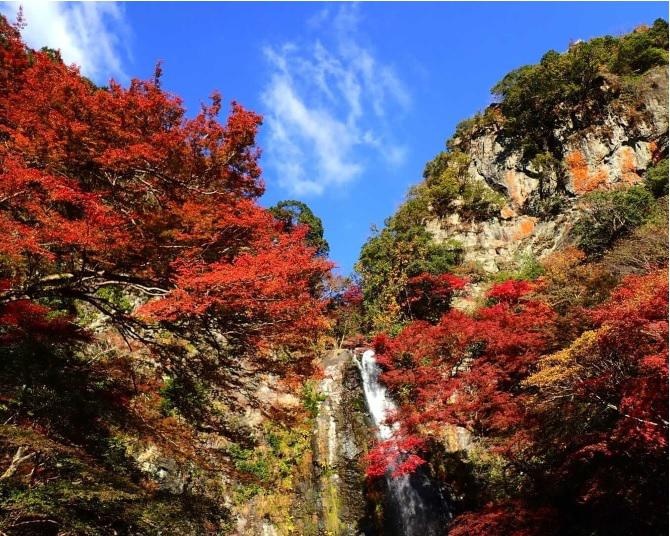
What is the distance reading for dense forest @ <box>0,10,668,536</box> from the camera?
7.80m

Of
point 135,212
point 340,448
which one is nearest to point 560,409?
point 340,448

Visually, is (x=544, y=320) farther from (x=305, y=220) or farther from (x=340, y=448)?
(x=305, y=220)

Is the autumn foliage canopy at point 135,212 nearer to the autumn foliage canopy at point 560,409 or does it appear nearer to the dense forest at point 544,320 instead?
the autumn foliage canopy at point 560,409

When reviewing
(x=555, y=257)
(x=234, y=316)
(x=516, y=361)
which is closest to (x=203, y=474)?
(x=234, y=316)

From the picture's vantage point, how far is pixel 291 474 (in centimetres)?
1698

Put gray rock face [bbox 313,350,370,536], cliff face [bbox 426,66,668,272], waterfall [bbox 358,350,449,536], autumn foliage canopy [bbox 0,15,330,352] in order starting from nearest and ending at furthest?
1. autumn foliage canopy [bbox 0,15,330,352]
2. waterfall [bbox 358,350,449,536]
3. gray rock face [bbox 313,350,370,536]
4. cliff face [bbox 426,66,668,272]

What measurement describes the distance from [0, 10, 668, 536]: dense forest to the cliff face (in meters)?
4.34

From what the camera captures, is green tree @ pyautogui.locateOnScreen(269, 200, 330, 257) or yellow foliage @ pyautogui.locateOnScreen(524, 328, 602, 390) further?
Result: green tree @ pyautogui.locateOnScreen(269, 200, 330, 257)

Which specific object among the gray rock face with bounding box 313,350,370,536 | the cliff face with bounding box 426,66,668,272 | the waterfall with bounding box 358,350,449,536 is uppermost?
the cliff face with bounding box 426,66,668,272

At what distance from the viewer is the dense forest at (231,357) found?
780cm

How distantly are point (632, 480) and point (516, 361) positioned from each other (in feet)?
19.2

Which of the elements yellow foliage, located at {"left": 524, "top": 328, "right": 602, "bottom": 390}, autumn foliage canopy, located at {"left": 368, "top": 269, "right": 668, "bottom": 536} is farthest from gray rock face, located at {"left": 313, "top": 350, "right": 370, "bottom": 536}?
yellow foliage, located at {"left": 524, "top": 328, "right": 602, "bottom": 390}

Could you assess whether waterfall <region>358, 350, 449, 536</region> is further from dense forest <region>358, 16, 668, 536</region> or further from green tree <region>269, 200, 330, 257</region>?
green tree <region>269, 200, 330, 257</region>

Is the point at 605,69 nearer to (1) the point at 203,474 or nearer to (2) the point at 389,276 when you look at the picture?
(2) the point at 389,276
